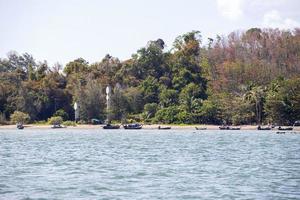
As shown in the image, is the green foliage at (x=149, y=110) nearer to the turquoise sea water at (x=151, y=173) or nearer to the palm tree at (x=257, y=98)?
the palm tree at (x=257, y=98)

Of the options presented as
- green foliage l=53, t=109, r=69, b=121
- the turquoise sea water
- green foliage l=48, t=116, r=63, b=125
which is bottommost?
the turquoise sea water

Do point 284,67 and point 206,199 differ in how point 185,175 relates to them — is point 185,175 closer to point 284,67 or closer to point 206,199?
point 206,199

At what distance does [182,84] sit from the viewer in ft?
362

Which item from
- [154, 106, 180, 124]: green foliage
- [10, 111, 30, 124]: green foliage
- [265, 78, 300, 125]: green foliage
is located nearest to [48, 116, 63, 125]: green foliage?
[10, 111, 30, 124]: green foliage

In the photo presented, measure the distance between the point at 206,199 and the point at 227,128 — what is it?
67.9m

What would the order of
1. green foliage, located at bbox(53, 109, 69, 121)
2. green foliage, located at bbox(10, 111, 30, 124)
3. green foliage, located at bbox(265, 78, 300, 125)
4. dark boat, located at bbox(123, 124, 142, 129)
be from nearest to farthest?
green foliage, located at bbox(265, 78, 300, 125), dark boat, located at bbox(123, 124, 142, 129), green foliage, located at bbox(10, 111, 30, 124), green foliage, located at bbox(53, 109, 69, 121)

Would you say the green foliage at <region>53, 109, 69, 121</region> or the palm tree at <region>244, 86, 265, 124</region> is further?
the green foliage at <region>53, 109, 69, 121</region>

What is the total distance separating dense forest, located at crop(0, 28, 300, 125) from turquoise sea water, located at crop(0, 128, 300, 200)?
133 feet

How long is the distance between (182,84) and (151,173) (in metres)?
75.2

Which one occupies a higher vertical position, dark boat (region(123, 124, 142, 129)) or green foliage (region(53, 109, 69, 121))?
green foliage (region(53, 109, 69, 121))

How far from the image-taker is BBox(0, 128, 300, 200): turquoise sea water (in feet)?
92.0

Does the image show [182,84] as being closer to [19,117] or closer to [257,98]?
[257,98]

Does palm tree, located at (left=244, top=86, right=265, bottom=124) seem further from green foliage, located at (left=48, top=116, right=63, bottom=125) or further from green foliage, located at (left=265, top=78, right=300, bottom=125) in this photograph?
green foliage, located at (left=48, top=116, right=63, bottom=125)

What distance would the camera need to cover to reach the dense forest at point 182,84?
319ft
